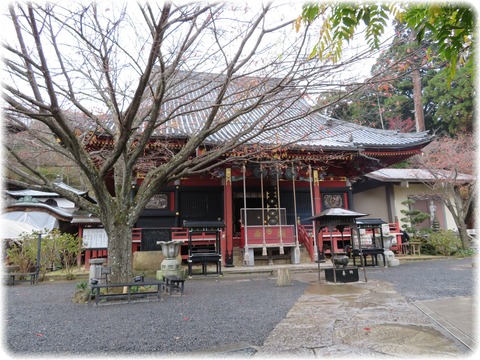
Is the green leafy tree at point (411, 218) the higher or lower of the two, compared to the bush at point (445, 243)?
higher

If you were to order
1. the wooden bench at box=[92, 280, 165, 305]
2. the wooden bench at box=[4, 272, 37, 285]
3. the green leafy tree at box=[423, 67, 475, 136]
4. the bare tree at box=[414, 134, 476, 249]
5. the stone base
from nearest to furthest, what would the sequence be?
the wooden bench at box=[92, 280, 165, 305] → the wooden bench at box=[4, 272, 37, 285] → the stone base → the bare tree at box=[414, 134, 476, 249] → the green leafy tree at box=[423, 67, 475, 136]

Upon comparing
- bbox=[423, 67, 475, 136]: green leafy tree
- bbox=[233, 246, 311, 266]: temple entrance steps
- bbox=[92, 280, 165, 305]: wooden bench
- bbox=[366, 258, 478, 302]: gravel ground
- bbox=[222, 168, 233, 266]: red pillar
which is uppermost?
bbox=[423, 67, 475, 136]: green leafy tree

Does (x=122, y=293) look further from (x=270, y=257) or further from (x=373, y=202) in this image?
(x=373, y=202)

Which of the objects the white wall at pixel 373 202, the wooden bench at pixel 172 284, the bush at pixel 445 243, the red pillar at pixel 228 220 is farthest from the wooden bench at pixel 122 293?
the white wall at pixel 373 202

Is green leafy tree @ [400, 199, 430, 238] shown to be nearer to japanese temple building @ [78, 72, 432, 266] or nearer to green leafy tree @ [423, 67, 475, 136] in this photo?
japanese temple building @ [78, 72, 432, 266]

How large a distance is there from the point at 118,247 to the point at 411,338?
5.54m

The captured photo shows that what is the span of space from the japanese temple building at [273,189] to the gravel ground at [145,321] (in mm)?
4035

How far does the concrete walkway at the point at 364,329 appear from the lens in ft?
11.8

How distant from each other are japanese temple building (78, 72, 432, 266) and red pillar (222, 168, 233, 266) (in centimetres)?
3

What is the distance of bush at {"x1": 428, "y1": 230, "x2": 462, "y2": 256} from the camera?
14455mm

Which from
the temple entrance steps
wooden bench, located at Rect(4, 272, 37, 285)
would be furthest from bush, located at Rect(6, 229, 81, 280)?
the temple entrance steps

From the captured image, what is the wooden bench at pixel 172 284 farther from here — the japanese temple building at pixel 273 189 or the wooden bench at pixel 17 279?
the wooden bench at pixel 17 279

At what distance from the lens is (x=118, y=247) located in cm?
693

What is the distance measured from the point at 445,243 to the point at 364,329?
1259 centimetres
